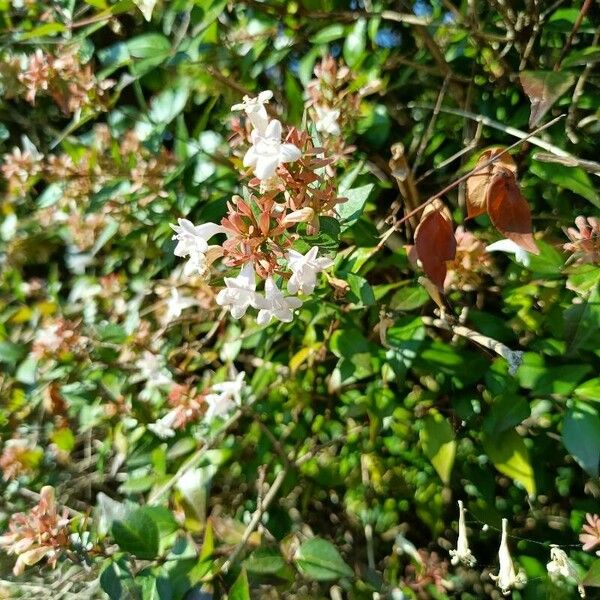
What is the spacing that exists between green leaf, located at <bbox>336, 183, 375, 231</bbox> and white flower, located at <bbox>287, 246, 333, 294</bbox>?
14cm

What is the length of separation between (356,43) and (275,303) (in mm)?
832

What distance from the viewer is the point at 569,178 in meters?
1.10

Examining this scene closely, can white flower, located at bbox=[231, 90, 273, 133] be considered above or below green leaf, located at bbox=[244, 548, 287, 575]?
above

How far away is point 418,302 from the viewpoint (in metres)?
1.17

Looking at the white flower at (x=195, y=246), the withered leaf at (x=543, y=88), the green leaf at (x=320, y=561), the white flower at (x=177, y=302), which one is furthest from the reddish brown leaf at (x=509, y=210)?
the white flower at (x=177, y=302)

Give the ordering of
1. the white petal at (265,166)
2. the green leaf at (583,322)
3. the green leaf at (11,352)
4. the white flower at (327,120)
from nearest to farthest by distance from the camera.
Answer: the white petal at (265,166)
the green leaf at (583,322)
the white flower at (327,120)
the green leaf at (11,352)

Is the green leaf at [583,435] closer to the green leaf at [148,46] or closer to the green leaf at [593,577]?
the green leaf at [593,577]

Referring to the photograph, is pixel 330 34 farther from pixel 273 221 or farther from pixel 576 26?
pixel 273 221

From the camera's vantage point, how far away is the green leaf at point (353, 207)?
3.28 ft

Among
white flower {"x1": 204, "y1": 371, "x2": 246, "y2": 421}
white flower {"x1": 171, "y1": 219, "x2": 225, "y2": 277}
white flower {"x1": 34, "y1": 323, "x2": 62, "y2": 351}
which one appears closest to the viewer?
white flower {"x1": 171, "y1": 219, "x2": 225, "y2": 277}

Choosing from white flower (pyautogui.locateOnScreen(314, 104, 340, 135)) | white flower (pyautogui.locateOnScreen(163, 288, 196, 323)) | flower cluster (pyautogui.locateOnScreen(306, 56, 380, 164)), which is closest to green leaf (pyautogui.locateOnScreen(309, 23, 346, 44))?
flower cluster (pyautogui.locateOnScreen(306, 56, 380, 164))

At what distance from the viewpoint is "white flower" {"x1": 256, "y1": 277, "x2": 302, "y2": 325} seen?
0.88 m

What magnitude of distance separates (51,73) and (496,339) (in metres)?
1.12

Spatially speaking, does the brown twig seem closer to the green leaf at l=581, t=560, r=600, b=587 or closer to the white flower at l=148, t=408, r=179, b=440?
the green leaf at l=581, t=560, r=600, b=587
